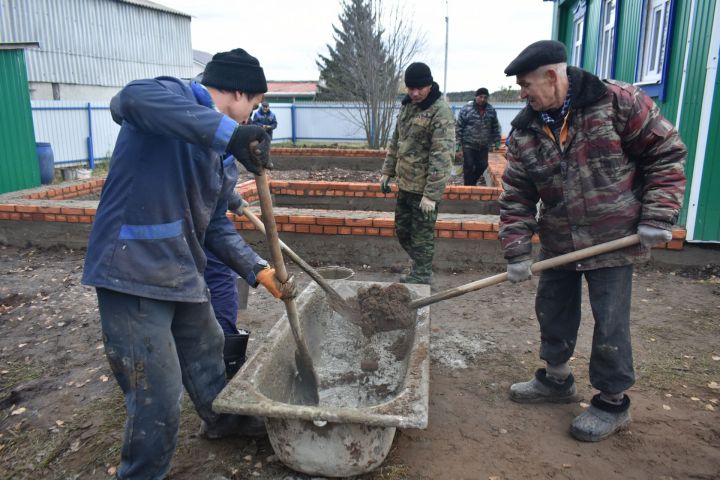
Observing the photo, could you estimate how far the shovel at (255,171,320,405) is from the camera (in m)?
2.22

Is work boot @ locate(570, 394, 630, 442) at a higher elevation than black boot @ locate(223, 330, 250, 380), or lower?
lower

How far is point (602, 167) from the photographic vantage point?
8.05ft

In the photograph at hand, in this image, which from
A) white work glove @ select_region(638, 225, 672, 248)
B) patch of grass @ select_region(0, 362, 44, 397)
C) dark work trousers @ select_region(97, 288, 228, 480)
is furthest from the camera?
patch of grass @ select_region(0, 362, 44, 397)

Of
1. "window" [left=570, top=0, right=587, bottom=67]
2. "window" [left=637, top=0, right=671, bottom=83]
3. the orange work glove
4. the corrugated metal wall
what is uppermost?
the corrugated metal wall

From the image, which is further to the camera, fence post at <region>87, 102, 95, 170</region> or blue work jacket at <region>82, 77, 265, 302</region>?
fence post at <region>87, 102, 95, 170</region>

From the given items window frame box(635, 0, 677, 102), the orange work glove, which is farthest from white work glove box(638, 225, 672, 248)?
window frame box(635, 0, 677, 102)

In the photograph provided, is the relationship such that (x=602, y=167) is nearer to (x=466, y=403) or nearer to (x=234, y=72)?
(x=466, y=403)

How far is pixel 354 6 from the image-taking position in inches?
635

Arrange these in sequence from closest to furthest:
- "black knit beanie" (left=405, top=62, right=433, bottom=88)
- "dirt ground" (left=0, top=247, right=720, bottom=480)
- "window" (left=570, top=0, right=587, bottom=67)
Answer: "dirt ground" (left=0, top=247, right=720, bottom=480)
"black knit beanie" (left=405, top=62, right=433, bottom=88)
"window" (left=570, top=0, right=587, bottom=67)

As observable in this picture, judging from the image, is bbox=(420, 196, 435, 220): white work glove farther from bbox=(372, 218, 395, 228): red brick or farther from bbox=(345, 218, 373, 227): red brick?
bbox=(345, 218, 373, 227): red brick

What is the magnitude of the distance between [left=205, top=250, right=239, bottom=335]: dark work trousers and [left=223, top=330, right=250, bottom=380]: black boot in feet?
0.35

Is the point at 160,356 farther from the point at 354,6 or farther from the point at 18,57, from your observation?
the point at 354,6

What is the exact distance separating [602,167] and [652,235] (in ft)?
1.22

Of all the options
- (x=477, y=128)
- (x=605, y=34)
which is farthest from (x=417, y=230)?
(x=605, y=34)
